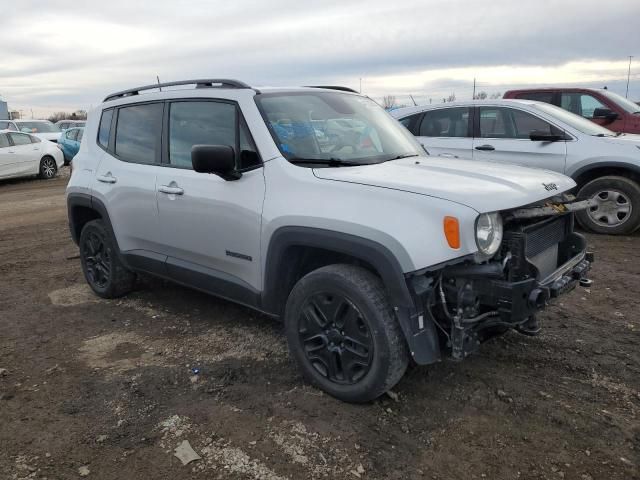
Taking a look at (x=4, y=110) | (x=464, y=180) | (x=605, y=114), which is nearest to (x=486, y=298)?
(x=464, y=180)

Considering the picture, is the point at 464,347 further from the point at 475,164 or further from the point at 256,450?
the point at 475,164

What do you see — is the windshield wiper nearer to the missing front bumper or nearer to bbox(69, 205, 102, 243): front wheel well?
the missing front bumper

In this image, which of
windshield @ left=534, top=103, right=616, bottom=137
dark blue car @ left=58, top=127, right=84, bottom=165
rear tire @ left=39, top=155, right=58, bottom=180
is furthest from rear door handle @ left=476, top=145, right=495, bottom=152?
dark blue car @ left=58, top=127, right=84, bottom=165

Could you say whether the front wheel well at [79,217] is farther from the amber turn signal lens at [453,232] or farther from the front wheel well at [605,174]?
the front wheel well at [605,174]

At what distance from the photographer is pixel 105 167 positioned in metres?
4.89

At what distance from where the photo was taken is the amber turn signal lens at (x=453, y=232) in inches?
106

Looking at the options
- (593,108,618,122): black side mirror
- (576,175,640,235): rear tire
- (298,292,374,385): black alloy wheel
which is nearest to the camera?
(298,292,374,385): black alloy wheel

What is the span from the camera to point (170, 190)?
4.08 meters

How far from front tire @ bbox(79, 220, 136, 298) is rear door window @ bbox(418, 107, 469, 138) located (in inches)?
194

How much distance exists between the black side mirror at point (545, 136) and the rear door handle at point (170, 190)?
501 centimetres

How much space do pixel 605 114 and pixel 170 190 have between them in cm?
741

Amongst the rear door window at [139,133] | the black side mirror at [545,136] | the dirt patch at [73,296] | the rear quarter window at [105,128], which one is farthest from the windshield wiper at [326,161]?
the black side mirror at [545,136]

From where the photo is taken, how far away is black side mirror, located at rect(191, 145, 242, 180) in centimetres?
332

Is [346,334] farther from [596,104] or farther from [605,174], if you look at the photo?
[596,104]
